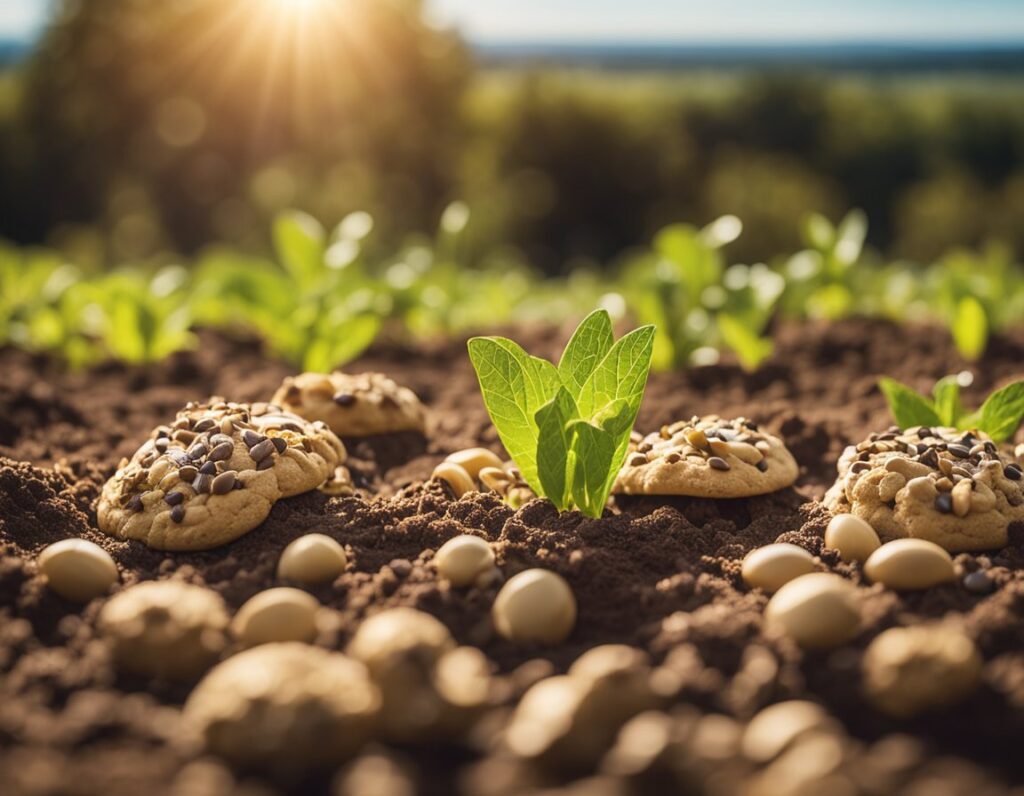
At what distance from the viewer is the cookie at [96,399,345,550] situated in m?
2.37

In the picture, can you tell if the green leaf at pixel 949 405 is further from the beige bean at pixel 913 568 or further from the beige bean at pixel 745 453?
the beige bean at pixel 913 568

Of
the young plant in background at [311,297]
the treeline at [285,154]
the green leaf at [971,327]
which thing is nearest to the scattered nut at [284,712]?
the young plant in background at [311,297]

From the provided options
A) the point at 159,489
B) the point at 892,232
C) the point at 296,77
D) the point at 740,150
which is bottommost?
the point at 892,232

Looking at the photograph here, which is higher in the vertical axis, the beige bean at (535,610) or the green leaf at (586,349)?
the green leaf at (586,349)

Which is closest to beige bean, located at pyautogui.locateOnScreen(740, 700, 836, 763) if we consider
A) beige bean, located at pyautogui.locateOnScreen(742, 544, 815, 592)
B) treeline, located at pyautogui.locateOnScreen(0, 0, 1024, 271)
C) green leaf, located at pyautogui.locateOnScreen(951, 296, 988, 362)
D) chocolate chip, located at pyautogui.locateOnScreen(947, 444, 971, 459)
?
beige bean, located at pyautogui.locateOnScreen(742, 544, 815, 592)

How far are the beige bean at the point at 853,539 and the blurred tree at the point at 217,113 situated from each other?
15.0m

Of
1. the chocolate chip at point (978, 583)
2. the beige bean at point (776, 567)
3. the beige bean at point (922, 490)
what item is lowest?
the chocolate chip at point (978, 583)

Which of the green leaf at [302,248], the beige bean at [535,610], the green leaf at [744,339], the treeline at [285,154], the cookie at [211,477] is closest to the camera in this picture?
the beige bean at [535,610]

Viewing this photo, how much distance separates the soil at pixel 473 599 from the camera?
1.47 m

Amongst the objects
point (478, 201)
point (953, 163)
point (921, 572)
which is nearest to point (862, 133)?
point (953, 163)

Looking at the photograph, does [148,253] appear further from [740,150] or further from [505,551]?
[740,150]

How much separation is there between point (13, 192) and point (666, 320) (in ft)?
58.5

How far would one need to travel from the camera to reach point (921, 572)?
6.62 ft

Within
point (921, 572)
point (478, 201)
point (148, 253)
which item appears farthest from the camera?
point (478, 201)
